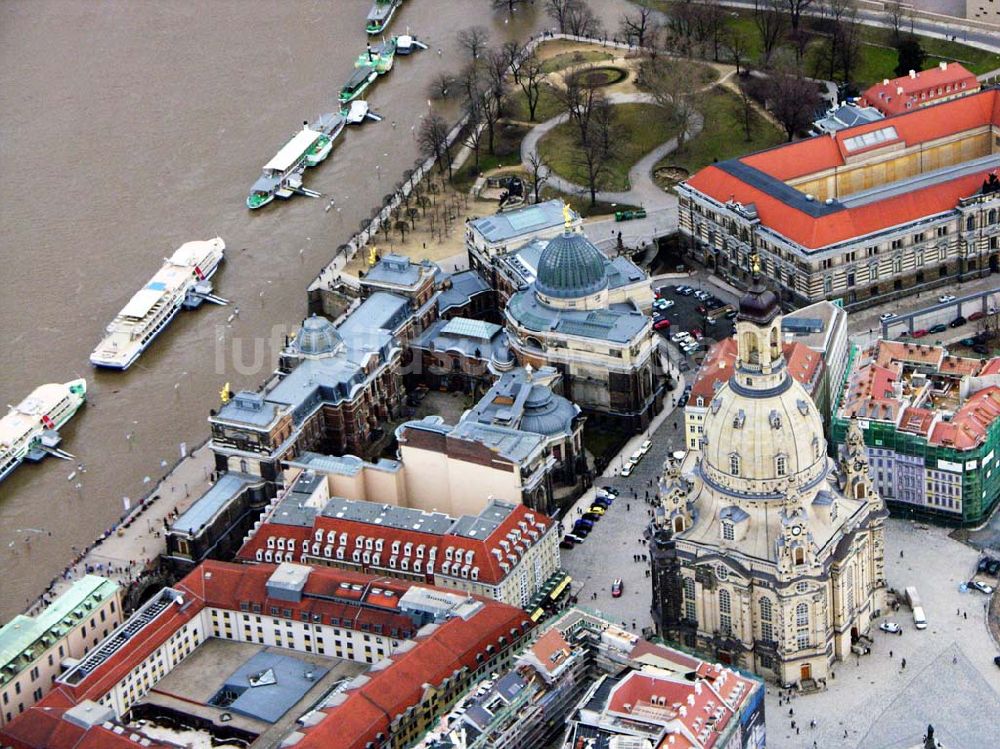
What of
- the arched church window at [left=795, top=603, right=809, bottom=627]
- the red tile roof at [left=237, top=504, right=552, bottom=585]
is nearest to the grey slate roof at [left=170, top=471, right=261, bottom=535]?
the red tile roof at [left=237, top=504, right=552, bottom=585]

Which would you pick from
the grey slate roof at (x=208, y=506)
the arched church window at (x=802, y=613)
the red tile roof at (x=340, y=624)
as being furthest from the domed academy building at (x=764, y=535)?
the grey slate roof at (x=208, y=506)

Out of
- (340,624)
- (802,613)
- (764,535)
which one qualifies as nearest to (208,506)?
(340,624)

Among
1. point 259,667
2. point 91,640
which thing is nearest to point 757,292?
point 259,667

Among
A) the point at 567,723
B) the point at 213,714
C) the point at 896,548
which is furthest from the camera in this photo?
the point at 896,548

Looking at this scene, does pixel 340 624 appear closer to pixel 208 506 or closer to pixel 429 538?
pixel 429 538

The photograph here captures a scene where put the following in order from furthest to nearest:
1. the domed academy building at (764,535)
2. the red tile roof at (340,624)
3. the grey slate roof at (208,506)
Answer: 1. the grey slate roof at (208,506)
2. the domed academy building at (764,535)
3. the red tile roof at (340,624)

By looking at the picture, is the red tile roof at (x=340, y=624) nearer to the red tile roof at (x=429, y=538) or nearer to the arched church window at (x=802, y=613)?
the red tile roof at (x=429, y=538)

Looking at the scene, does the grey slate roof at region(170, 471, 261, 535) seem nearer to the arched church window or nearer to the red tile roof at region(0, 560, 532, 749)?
the red tile roof at region(0, 560, 532, 749)

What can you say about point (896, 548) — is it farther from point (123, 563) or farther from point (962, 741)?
point (123, 563)

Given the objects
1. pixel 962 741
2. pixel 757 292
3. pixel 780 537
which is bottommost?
pixel 962 741
